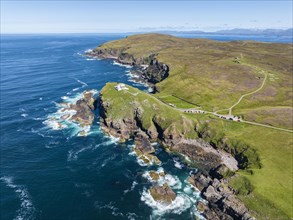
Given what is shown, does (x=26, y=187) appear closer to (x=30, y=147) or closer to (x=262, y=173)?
(x=30, y=147)

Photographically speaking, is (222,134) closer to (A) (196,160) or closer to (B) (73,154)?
(A) (196,160)

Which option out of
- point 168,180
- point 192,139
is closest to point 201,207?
point 168,180

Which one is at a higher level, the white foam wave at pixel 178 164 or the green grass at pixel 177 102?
the green grass at pixel 177 102

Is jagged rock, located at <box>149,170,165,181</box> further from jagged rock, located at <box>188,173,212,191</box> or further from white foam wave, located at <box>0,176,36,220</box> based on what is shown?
white foam wave, located at <box>0,176,36,220</box>

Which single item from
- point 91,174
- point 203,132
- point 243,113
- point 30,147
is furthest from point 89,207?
point 243,113

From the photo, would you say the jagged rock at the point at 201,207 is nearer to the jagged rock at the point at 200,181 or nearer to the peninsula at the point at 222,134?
the peninsula at the point at 222,134

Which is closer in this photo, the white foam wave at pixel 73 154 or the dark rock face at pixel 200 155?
the dark rock face at pixel 200 155

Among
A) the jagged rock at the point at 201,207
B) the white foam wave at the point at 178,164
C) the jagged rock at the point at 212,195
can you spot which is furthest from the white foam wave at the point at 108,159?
the jagged rock at the point at 212,195
